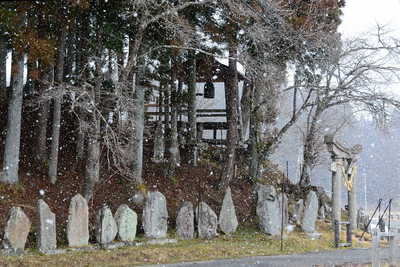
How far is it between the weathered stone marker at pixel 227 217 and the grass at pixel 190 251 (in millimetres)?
208

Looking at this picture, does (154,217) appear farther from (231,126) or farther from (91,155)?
(231,126)

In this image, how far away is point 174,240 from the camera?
29.1 feet

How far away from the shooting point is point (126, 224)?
8.31 m

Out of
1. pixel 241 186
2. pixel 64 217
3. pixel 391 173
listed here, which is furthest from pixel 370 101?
pixel 391 173

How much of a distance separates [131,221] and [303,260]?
12.8ft

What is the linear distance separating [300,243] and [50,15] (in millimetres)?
8753

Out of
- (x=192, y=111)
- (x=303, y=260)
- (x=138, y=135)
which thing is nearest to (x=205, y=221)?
(x=303, y=260)

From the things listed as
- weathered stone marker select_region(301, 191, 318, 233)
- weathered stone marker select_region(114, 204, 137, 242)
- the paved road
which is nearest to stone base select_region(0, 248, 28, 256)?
weathered stone marker select_region(114, 204, 137, 242)

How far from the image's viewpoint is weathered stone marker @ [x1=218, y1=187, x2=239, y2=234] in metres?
9.96

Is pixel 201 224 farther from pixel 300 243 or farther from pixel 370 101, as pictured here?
pixel 370 101

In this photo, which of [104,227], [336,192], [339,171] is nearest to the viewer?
[104,227]

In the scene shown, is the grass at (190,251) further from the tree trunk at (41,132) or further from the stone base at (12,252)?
the tree trunk at (41,132)

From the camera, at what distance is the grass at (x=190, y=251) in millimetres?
6723

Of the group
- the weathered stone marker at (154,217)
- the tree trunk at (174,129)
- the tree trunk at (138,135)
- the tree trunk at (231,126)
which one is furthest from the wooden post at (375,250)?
the tree trunk at (174,129)
